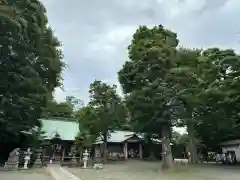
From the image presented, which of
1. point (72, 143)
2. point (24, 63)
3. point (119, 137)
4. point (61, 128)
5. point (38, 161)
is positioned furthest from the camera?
point (119, 137)

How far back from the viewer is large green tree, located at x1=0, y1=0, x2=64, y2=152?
14.5 metres

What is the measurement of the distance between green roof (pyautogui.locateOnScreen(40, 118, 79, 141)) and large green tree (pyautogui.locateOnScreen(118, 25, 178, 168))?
1515 cm

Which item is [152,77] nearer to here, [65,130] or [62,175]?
[62,175]

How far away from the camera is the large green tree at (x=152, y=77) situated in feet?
72.2

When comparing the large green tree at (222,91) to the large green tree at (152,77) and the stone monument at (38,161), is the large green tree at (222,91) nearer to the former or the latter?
the large green tree at (152,77)

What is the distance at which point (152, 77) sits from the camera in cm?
2277

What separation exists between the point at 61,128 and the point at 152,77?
2015 centimetres

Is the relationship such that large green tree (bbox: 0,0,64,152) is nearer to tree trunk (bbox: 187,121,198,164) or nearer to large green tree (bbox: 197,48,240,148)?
large green tree (bbox: 197,48,240,148)

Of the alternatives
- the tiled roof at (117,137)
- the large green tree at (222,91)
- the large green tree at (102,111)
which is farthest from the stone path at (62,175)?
the tiled roof at (117,137)

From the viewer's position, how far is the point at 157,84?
21.8 m

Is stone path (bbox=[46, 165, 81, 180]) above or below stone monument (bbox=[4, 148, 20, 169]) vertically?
below

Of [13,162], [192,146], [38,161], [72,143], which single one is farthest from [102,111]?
[13,162]

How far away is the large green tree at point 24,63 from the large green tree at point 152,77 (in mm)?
6439

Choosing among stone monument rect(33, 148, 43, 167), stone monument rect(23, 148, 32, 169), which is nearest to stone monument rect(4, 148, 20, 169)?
stone monument rect(23, 148, 32, 169)
